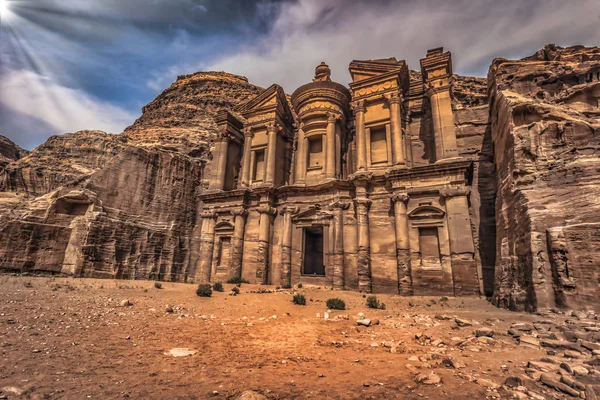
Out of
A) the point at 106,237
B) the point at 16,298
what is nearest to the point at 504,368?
the point at 16,298

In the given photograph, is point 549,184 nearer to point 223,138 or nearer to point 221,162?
point 221,162

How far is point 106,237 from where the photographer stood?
1641 cm

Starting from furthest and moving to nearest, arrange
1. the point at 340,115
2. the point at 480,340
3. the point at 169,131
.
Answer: the point at 169,131
the point at 340,115
the point at 480,340

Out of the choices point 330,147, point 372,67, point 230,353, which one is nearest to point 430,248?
point 330,147

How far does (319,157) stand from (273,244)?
7.09 m

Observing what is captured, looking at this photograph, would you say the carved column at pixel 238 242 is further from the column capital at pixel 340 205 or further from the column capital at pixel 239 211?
the column capital at pixel 340 205

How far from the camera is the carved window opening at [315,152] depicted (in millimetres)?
20000

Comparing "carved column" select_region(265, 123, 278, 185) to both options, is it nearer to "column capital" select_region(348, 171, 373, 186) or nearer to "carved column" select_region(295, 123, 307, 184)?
"carved column" select_region(295, 123, 307, 184)

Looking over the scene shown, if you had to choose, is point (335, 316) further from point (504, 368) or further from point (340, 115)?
point (340, 115)

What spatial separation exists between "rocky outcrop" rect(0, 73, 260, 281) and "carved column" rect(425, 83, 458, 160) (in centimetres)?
1769

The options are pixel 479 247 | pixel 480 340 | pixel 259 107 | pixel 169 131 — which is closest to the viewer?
pixel 480 340

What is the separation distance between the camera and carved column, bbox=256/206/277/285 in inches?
674

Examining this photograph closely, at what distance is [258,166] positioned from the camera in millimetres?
21547

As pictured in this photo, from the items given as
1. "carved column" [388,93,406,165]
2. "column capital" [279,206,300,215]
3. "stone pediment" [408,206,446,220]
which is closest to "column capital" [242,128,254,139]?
"column capital" [279,206,300,215]
